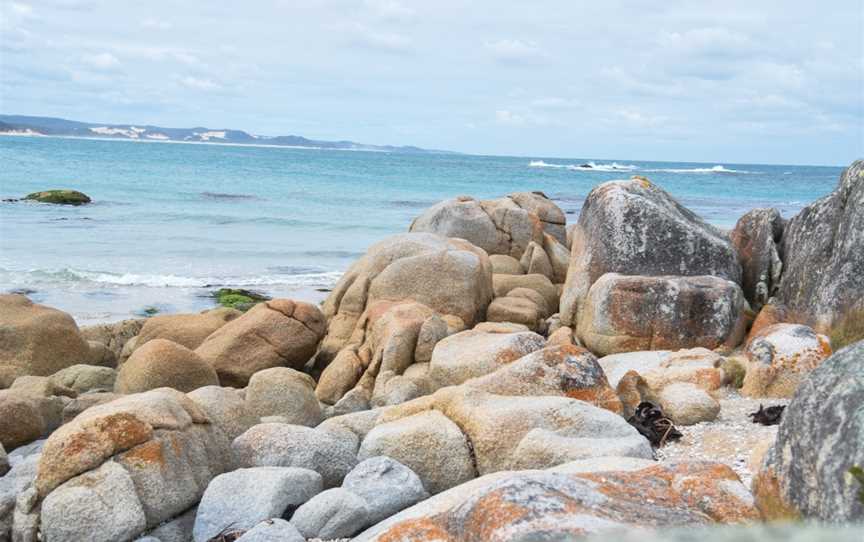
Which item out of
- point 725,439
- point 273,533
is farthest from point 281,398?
point 725,439

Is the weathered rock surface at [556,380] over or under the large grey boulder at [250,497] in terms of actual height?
over

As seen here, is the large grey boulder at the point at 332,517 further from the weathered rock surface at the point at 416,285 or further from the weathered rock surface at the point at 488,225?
the weathered rock surface at the point at 488,225

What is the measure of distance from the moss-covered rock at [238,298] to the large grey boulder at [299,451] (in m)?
10.7

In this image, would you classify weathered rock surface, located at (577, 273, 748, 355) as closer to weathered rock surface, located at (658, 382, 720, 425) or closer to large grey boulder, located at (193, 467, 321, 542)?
weathered rock surface, located at (658, 382, 720, 425)

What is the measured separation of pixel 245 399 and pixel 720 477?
620 centimetres

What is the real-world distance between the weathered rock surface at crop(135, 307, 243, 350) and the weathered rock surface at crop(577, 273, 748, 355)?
5.86m

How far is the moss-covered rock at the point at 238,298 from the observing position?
18.4m

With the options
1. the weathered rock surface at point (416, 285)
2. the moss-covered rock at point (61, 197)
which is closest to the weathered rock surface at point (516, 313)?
the weathered rock surface at point (416, 285)

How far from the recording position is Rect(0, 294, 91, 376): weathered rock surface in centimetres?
1223

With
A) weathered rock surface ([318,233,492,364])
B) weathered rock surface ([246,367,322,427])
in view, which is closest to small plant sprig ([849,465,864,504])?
weathered rock surface ([246,367,322,427])

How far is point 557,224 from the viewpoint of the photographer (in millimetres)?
20391

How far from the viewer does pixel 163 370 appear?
1059 cm

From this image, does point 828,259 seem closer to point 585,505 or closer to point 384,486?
point 384,486

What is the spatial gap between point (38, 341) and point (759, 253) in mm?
10805
